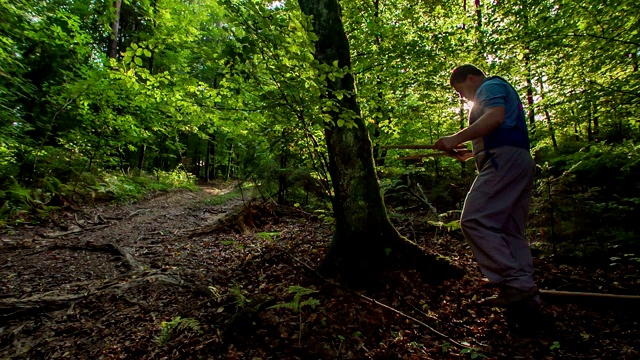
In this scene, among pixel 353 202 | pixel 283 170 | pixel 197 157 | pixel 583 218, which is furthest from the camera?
pixel 197 157

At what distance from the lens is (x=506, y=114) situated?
2.56m

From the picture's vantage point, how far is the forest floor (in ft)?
7.89

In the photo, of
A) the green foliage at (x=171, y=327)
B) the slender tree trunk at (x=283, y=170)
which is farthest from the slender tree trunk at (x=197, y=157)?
the green foliage at (x=171, y=327)

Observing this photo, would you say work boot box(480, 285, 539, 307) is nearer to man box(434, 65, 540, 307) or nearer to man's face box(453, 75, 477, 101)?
man box(434, 65, 540, 307)

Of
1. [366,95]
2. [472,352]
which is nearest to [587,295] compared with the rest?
[472,352]

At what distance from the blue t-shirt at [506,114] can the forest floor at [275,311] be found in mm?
1551

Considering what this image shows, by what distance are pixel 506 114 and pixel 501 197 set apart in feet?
2.46

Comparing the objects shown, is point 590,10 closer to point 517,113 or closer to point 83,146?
point 517,113

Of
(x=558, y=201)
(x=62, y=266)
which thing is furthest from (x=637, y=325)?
(x=62, y=266)

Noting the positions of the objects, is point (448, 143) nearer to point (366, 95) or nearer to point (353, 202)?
point (353, 202)

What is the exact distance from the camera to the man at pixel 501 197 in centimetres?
240

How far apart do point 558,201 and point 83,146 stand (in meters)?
14.9

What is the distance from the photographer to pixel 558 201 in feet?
12.6

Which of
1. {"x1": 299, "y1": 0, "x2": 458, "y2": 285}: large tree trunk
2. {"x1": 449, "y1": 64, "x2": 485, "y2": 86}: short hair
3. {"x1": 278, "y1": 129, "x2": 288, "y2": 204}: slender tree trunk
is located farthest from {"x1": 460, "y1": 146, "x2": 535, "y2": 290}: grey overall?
{"x1": 278, "y1": 129, "x2": 288, "y2": 204}: slender tree trunk
